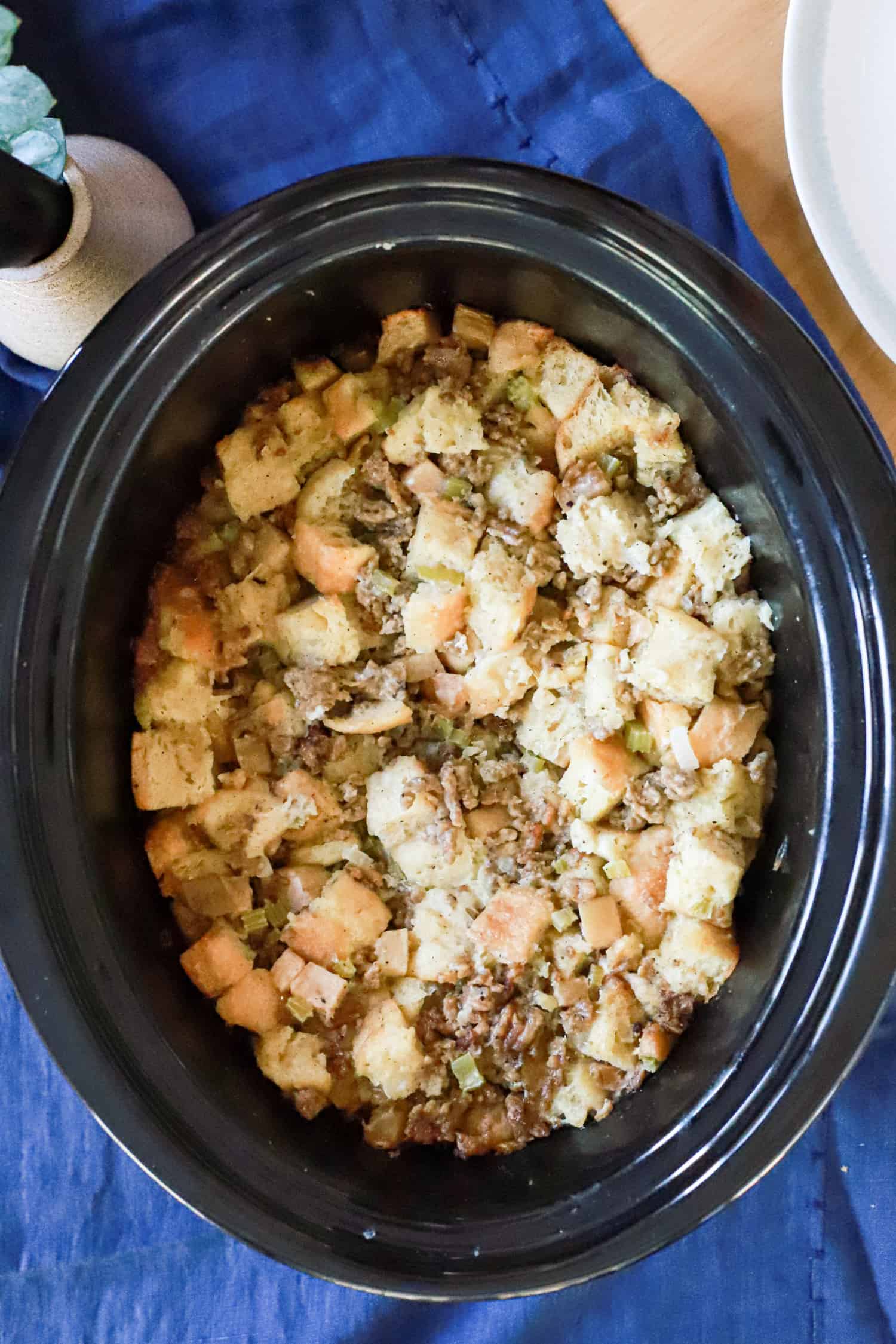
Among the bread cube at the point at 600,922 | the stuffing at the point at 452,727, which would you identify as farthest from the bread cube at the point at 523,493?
the bread cube at the point at 600,922

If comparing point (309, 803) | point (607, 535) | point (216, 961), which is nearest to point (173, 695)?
point (309, 803)

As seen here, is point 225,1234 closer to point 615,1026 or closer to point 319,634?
point 615,1026

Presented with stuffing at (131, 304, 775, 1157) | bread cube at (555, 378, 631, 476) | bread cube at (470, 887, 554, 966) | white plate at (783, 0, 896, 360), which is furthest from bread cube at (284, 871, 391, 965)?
white plate at (783, 0, 896, 360)

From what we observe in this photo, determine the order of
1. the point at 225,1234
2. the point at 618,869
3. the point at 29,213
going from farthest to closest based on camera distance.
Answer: the point at 225,1234 → the point at 618,869 → the point at 29,213

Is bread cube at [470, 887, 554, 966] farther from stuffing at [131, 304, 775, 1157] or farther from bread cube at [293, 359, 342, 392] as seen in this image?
bread cube at [293, 359, 342, 392]

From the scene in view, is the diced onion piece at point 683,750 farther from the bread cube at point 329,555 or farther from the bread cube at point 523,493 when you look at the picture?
the bread cube at point 329,555

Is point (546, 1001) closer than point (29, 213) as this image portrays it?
No
